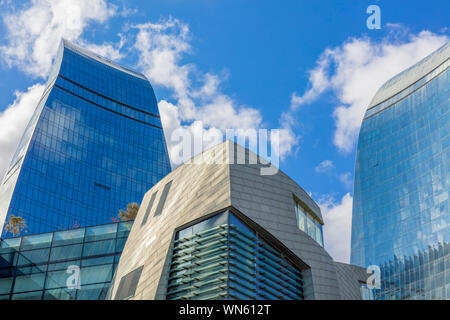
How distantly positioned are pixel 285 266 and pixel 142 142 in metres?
105

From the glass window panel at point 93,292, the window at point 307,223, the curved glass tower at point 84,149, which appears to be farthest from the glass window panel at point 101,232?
the curved glass tower at point 84,149

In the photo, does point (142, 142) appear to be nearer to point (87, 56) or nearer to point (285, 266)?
point (87, 56)

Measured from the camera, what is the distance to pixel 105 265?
40.9m

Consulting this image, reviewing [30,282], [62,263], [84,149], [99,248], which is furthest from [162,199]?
[84,149]

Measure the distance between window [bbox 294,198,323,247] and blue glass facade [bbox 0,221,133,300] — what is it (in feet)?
41.8

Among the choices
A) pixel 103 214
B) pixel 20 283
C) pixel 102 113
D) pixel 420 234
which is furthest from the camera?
pixel 102 113

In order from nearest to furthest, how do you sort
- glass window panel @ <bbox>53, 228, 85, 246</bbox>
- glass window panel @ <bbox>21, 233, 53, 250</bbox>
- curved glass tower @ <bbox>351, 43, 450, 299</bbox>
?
glass window panel @ <bbox>21, 233, 53, 250</bbox>
glass window panel @ <bbox>53, 228, 85, 246</bbox>
curved glass tower @ <bbox>351, 43, 450, 299</bbox>

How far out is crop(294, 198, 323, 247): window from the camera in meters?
37.7

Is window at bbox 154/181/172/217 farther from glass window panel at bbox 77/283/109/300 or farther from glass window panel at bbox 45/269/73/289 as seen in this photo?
glass window panel at bbox 45/269/73/289

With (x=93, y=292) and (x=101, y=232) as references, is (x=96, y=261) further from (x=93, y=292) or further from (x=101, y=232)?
(x=93, y=292)

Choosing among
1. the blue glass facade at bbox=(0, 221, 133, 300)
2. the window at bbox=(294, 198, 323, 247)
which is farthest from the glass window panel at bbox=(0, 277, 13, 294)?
the window at bbox=(294, 198, 323, 247)

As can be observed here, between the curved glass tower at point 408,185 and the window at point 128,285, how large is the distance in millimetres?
72421
